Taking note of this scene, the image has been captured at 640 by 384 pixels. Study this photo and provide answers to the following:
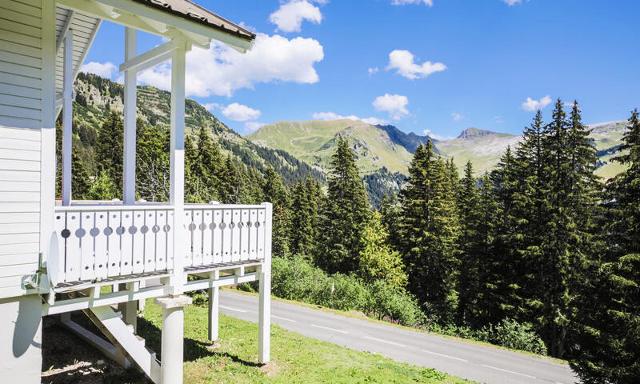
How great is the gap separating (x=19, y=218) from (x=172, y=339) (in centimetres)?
274

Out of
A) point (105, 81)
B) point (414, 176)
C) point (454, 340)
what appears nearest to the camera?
point (454, 340)

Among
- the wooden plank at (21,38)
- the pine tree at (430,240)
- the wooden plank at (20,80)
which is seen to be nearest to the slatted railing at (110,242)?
the wooden plank at (20,80)

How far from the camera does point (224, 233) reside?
7.42 meters

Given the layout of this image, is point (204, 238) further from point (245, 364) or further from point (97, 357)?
point (97, 357)

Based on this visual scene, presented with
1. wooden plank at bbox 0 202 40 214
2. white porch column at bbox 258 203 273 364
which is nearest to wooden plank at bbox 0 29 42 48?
wooden plank at bbox 0 202 40 214

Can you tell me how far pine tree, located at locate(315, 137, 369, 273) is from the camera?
41250mm

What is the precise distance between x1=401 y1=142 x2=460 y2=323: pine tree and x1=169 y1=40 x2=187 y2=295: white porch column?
3184 centimetres

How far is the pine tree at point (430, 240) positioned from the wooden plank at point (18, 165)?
110 ft

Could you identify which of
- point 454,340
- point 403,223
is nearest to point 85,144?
point 403,223

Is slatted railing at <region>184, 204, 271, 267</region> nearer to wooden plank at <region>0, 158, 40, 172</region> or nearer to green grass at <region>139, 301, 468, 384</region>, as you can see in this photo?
wooden plank at <region>0, 158, 40, 172</region>

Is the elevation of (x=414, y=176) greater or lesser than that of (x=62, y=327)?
greater

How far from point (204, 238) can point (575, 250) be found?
26853 mm

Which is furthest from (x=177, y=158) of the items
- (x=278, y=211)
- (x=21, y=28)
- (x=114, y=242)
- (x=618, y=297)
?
(x=278, y=211)

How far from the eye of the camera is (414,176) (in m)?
38.3
